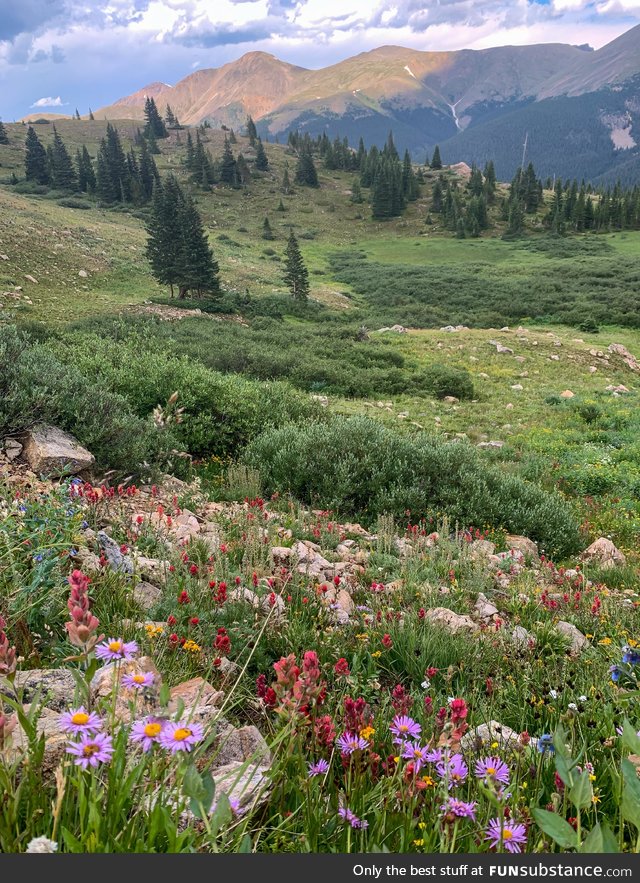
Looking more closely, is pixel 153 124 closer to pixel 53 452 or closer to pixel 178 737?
pixel 53 452

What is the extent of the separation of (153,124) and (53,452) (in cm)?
15564

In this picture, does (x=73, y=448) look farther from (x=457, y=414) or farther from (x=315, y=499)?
(x=457, y=414)

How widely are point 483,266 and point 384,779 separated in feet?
208

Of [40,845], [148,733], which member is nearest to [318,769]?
[148,733]

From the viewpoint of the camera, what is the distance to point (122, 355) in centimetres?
1080

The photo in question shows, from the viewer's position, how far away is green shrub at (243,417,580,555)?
7.32 meters

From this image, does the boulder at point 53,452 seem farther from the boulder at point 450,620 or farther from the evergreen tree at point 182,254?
the evergreen tree at point 182,254

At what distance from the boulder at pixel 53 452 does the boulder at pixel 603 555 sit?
6147 millimetres

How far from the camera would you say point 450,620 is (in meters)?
3.63

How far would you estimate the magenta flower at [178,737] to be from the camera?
1167mm

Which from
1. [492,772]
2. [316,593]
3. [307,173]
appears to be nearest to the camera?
[492,772]

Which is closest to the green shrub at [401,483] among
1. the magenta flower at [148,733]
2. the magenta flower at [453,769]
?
the magenta flower at [453,769]

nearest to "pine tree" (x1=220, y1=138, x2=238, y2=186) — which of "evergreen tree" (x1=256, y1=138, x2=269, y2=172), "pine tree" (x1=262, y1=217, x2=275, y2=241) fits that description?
"evergreen tree" (x1=256, y1=138, x2=269, y2=172)

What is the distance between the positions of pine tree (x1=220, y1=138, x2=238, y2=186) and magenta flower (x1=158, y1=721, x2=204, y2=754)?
110346 millimetres
